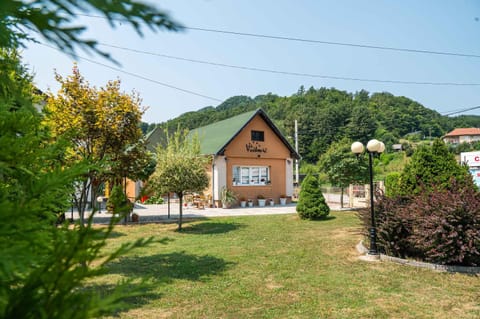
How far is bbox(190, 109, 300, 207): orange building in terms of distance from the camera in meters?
23.2

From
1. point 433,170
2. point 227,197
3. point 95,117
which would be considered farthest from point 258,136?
point 95,117

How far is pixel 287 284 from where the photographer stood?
6.49m

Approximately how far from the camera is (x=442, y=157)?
9336mm

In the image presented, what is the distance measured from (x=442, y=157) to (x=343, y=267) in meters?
4.43

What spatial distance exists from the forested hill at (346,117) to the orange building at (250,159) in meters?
25.7

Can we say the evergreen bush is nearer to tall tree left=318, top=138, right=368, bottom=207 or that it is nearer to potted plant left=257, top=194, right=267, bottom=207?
tall tree left=318, top=138, right=368, bottom=207

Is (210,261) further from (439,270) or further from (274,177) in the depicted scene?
(274,177)

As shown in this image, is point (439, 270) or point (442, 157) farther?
point (442, 157)

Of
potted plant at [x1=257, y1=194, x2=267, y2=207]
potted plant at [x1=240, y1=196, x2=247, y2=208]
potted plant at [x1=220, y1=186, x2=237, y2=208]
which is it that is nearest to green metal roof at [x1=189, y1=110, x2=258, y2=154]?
potted plant at [x1=220, y1=186, x2=237, y2=208]

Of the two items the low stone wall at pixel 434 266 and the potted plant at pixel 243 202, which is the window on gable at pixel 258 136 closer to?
the potted plant at pixel 243 202

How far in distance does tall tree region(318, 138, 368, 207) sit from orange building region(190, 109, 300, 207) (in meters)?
4.81

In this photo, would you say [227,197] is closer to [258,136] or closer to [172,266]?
[258,136]

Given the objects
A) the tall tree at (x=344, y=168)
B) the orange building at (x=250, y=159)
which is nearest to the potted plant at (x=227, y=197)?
the orange building at (x=250, y=159)

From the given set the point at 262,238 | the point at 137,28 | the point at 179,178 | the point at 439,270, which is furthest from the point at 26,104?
the point at 179,178
